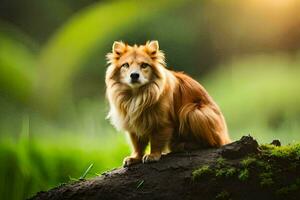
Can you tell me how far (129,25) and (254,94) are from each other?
1217mm

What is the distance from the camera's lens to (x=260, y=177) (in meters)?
2.79

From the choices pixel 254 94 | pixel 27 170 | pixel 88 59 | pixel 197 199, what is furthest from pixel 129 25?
pixel 197 199

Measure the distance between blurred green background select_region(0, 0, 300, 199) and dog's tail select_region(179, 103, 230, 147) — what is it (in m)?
1.01

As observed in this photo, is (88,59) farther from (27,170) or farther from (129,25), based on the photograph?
(27,170)

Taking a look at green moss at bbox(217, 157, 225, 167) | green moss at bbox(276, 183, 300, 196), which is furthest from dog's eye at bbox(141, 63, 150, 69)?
green moss at bbox(276, 183, 300, 196)

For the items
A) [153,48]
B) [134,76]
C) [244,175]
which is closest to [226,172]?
[244,175]

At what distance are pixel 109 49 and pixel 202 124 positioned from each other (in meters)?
1.58

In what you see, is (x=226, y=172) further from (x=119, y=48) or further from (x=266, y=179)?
(x=119, y=48)

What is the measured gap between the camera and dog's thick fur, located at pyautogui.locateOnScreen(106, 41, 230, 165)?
3.21 metres

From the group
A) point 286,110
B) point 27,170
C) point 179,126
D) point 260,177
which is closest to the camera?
point 260,177

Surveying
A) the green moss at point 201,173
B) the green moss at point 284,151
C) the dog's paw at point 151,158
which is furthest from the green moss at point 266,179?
the dog's paw at point 151,158

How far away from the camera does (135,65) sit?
3.23 meters

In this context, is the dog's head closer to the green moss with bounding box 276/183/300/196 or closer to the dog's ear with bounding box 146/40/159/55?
the dog's ear with bounding box 146/40/159/55

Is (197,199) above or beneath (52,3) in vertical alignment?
beneath
